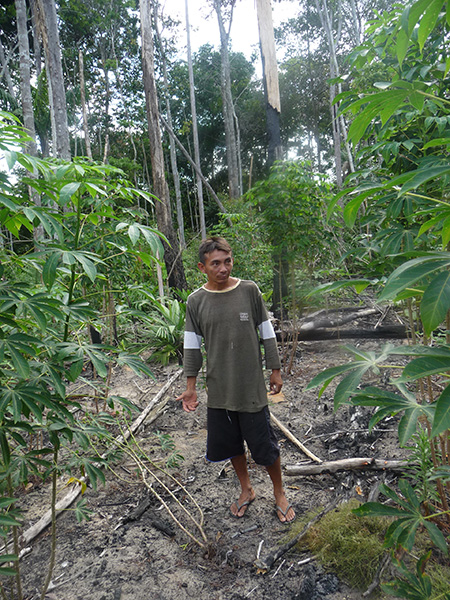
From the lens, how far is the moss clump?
1.59 m

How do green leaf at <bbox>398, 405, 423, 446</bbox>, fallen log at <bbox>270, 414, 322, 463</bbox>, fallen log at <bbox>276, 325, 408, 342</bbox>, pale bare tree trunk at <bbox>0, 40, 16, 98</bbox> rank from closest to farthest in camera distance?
green leaf at <bbox>398, 405, 423, 446</bbox> < fallen log at <bbox>270, 414, 322, 463</bbox> < fallen log at <bbox>276, 325, 408, 342</bbox> < pale bare tree trunk at <bbox>0, 40, 16, 98</bbox>

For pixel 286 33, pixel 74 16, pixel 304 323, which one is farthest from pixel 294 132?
pixel 304 323

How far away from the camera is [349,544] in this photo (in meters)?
1.69

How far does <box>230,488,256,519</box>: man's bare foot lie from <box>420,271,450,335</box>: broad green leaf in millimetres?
1864

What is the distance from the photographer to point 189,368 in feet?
7.00

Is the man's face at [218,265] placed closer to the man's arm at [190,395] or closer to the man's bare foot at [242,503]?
the man's arm at [190,395]

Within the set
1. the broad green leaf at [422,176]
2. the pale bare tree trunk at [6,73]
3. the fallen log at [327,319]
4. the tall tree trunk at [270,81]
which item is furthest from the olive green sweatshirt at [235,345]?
the pale bare tree trunk at [6,73]

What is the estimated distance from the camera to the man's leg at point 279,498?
207cm

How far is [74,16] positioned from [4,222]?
17542 mm

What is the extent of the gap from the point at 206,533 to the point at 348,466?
90cm

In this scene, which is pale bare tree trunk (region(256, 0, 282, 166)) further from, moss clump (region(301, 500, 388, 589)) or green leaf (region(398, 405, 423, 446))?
green leaf (region(398, 405, 423, 446))

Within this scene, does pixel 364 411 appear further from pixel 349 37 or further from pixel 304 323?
pixel 349 37

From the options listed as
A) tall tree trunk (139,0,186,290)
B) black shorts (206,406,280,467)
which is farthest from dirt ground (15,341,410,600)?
tall tree trunk (139,0,186,290)

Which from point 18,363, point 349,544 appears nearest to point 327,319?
point 349,544
